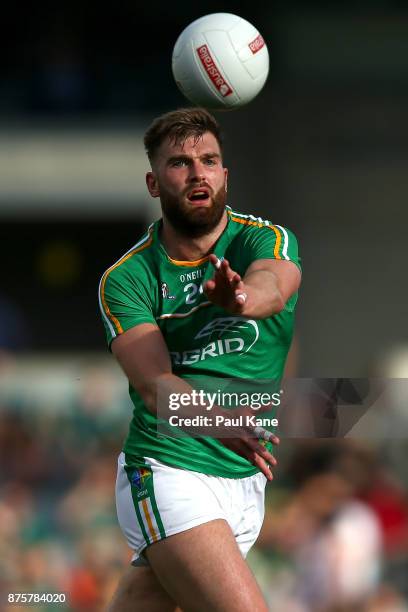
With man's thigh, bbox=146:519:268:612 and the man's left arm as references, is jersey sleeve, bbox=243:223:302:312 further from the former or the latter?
man's thigh, bbox=146:519:268:612

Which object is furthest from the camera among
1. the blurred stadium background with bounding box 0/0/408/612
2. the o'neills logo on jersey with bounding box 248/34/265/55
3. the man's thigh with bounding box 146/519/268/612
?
the blurred stadium background with bounding box 0/0/408/612

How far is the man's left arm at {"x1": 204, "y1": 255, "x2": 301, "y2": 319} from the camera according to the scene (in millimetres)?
4520

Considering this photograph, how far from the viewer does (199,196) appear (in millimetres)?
5293

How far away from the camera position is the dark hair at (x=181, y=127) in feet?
17.5

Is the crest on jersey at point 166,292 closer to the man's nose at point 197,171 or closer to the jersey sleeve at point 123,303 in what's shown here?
the jersey sleeve at point 123,303

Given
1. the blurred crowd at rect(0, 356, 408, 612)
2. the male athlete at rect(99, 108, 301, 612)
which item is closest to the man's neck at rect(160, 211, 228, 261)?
the male athlete at rect(99, 108, 301, 612)

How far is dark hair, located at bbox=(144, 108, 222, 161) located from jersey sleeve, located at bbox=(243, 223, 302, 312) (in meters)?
0.49

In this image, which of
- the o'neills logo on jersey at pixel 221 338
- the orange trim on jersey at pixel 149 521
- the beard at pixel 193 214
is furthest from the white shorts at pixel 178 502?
the beard at pixel 193 214

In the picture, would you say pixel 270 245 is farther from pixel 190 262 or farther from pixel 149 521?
pixel 149 521

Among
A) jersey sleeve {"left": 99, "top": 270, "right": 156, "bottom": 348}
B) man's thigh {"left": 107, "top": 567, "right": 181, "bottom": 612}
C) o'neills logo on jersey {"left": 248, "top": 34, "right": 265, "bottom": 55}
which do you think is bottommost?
man's thigh {"left": 107, "top": 567, "right": 181, "bottom": 612}

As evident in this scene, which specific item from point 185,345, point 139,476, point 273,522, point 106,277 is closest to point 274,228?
point 185,345

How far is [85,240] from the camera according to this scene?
18.3 meters

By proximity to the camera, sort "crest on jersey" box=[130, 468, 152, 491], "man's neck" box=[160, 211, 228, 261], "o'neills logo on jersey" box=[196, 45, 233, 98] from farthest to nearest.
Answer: "o'neills logo on jersey" box=[196, 45, 233, 98], "man's neck" box=[160, 211, 228, 261], "crest on jersey" box=[130, 468, 152, 491]

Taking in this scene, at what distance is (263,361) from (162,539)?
3.17ft
